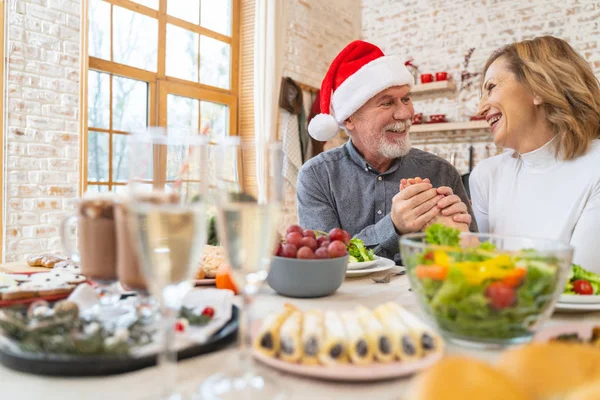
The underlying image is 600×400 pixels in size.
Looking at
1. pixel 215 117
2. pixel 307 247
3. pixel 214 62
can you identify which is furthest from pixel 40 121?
pixel 307 247

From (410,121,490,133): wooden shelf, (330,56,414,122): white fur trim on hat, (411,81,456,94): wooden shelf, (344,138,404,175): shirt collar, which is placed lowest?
(344,138,404,175): shirt collar

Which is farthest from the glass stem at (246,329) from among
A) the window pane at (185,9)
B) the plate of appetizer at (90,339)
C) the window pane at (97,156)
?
the window pane at (185,9)

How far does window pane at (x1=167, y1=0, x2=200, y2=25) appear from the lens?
4.08 m

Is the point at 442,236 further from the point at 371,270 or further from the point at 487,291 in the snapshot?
the point at 371,270

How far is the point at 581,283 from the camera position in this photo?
34.6 inches

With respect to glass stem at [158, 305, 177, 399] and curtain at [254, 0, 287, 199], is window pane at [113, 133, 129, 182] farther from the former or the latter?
glass stem at [158, 305, 177, 399]

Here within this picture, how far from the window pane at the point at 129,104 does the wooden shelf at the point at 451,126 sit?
2.71 metres

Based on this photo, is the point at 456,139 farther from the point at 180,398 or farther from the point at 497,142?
the point at 180,398

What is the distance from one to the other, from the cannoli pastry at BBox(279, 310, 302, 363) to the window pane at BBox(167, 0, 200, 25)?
4.05m

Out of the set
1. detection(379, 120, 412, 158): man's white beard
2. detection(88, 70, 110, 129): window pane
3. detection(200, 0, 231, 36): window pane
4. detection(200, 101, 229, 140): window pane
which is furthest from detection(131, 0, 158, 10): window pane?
detection(379, 120, 412, 158): man's white beard

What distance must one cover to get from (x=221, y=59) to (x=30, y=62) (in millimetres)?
2001

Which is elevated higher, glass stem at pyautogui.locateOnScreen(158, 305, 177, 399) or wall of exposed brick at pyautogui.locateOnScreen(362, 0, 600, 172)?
wall of exposed brick at pyautogui.locateOnScreen(362, 0, 600, 172)

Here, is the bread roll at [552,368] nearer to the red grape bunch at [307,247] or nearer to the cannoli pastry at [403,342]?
the cannoli pastry at [403,342]

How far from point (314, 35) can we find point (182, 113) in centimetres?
187
